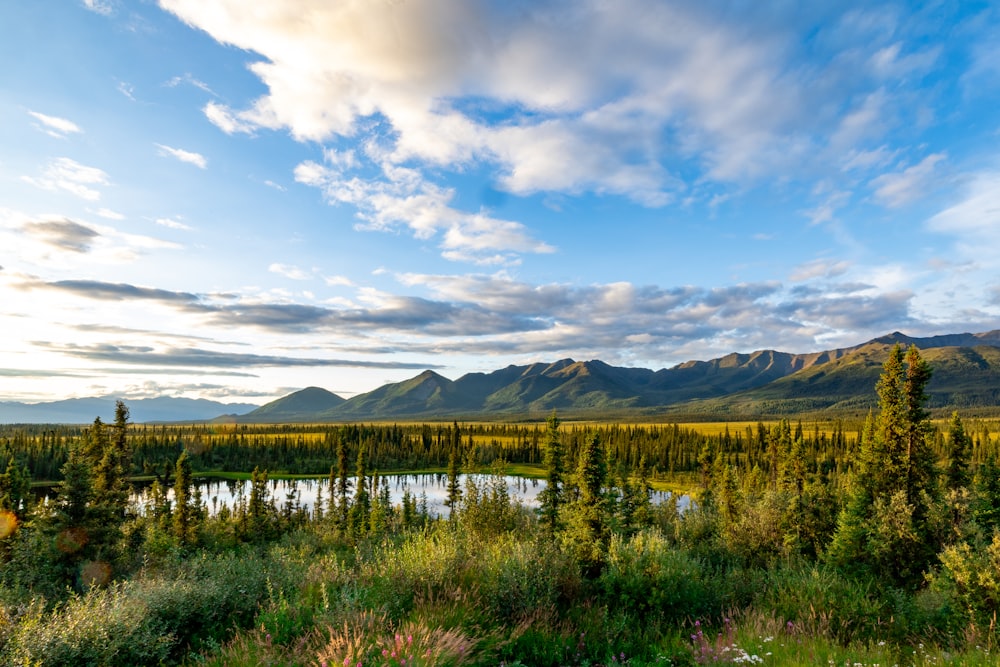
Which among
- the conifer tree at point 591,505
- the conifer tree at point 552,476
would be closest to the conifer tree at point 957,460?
the conifer tree at point 552,476

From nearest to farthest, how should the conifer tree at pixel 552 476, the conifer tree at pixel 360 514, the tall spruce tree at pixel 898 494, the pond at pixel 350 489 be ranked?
the tall spruce tree at pixel 898 494 < the conifer tree at pixel 552 476 < the conifer tree at pixel 360 514 < the pond at pixel 350 489

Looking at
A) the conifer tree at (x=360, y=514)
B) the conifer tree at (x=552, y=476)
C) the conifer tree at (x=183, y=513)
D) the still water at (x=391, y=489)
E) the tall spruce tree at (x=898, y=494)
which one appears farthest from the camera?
the still water at (x=391, y=489)

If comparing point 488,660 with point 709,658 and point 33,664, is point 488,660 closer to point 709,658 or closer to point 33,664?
point 709,658

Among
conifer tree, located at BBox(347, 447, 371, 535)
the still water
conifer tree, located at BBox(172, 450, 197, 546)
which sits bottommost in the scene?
the still water

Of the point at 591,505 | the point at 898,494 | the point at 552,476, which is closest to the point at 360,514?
the point at 552,476

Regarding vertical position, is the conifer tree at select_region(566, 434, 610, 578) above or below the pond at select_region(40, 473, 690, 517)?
above

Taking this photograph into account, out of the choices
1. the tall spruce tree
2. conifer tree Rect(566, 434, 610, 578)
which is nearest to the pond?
the tall spruce tree

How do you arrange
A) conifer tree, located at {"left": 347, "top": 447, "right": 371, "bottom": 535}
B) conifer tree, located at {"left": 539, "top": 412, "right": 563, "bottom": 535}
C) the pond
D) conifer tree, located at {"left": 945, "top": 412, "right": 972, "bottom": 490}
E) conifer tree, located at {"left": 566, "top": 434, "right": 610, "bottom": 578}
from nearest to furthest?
conifer tree, located at {"left": 566, "top": 434, "right": 610, "bottom": 578} < conifer tree, located at {"left": 539, "top": 412, "right": 563, "bottom": 535} < conifer tree, located at {"left": 945, "top": 412, "right": 972, "bottom": 490} < conifer tree, located at {"left": 347, "top": 447, "right": 371, "bottom": 535} < the pond

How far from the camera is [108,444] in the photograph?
44250mm

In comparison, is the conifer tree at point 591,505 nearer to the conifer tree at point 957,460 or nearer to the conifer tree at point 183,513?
the conifer tree at point 957,460

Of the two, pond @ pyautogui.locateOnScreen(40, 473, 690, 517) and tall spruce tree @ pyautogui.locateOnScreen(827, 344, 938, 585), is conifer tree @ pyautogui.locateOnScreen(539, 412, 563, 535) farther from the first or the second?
pond @ pyautogui.locateOnScreen(40, 473, 690, 517)

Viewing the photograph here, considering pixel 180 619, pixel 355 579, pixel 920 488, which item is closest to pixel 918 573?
pixel 920 488

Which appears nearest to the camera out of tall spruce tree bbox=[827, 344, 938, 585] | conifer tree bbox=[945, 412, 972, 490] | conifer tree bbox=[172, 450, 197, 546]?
tall spruce tree bbox=[827, 344, 938, 585]

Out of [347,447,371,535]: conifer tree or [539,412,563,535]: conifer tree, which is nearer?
[539,412,563,535]: conifer tree
